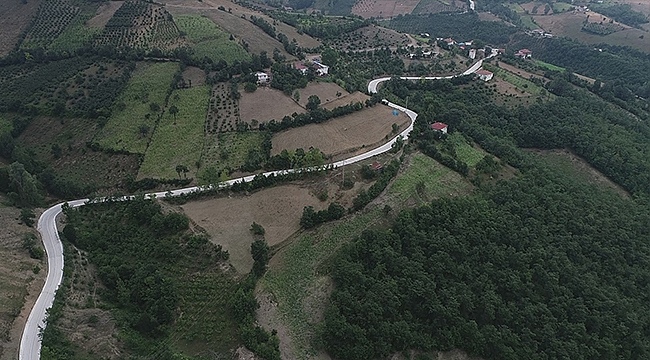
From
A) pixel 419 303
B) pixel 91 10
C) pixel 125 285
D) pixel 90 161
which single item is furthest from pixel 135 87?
pixel 419 303

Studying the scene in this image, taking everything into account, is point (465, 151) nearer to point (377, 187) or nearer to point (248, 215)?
point (377, 187)

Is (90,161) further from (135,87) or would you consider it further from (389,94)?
(389,94)

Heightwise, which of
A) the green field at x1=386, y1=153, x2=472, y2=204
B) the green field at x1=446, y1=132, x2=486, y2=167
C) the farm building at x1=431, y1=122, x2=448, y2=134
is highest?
the farm building at x1=431, y1=122, x2=448, y2=134

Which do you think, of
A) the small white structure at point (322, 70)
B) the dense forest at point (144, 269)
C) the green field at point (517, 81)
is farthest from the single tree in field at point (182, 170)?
the green field at point (517, 81)

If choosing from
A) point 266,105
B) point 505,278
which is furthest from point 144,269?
point 505,278

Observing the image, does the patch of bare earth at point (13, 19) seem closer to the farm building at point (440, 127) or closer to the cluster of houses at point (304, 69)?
the cluster of houses at point (304, 69)

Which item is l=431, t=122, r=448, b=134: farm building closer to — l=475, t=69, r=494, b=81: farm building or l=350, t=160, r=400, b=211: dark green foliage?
l=350, t=160, r=400, b=211: dark green foliage

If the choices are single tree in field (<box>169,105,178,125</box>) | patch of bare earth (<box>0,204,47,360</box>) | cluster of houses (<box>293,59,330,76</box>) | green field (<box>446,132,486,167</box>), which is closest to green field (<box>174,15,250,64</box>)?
cluster of houses (<box>293,59,330,76</box>)
